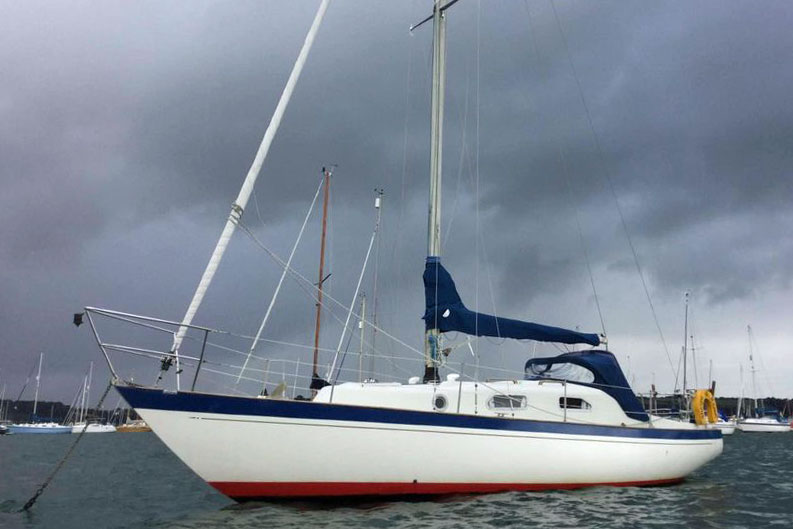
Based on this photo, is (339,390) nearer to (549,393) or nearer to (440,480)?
(440,480)

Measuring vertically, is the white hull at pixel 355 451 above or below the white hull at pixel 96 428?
above

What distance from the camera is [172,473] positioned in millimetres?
20891

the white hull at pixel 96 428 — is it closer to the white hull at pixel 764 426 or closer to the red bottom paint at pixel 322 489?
the red bottom paint at pixel 322 489

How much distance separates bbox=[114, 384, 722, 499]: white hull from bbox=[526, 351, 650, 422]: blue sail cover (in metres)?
2.40

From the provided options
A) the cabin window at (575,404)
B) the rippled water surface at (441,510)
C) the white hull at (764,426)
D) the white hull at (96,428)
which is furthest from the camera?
the white hull at (96,428)

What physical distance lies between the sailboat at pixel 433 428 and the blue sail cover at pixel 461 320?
1.1 inches

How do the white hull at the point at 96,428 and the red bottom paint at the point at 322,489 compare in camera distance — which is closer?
the red bottom paint at the point at 322,489

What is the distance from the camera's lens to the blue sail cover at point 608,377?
45.4ft

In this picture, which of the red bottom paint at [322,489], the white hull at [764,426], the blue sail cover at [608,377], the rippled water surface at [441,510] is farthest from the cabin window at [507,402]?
the white hull at [764,426]

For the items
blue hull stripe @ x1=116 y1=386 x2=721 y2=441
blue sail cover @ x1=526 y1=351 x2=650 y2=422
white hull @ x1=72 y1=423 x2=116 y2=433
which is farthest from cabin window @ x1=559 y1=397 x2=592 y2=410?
white hull @ x1=72 y1=423 x2=116 y2=433

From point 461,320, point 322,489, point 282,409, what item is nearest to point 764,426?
point 461,320

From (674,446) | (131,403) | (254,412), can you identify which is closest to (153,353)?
(131,403)

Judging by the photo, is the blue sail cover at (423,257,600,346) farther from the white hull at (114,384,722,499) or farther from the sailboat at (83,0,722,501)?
the white hull at (114,384,722,499)

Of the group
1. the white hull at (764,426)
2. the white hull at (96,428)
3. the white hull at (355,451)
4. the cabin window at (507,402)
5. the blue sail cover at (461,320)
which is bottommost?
the white hull at (96,428)
